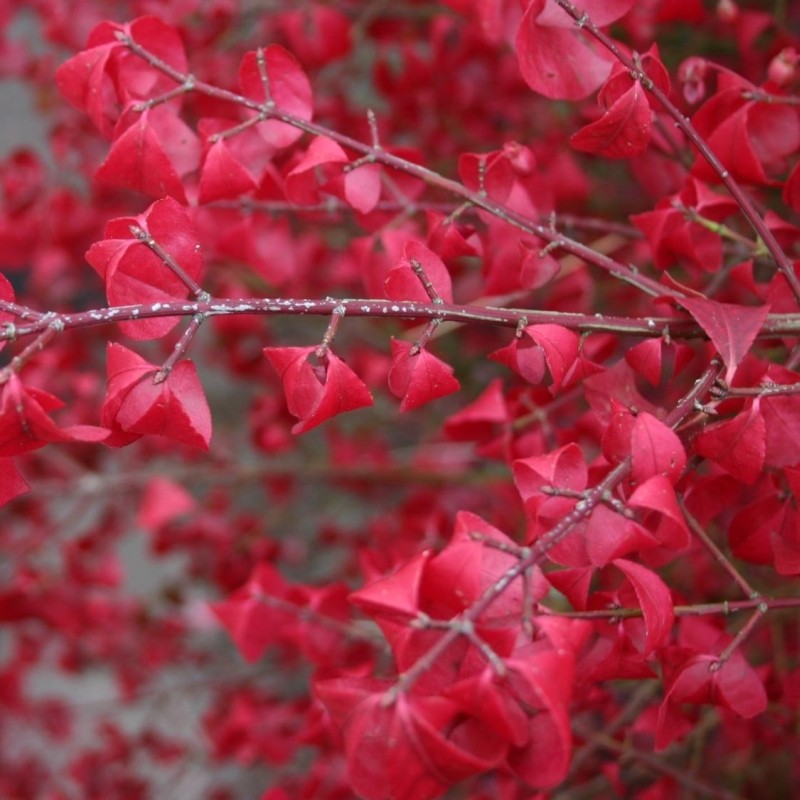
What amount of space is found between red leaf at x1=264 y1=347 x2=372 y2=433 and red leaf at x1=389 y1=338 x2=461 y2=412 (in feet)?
0.07

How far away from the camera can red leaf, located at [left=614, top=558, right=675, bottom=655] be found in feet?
1.20

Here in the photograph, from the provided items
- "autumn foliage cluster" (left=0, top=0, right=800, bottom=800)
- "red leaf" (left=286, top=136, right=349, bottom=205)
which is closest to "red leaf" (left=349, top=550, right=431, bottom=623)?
"autumn foliage cluster" (left=0, top=0, right=800, bottom=800)

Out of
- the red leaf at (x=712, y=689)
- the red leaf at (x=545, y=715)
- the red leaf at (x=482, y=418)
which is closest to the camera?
the red leaf at (x=545, y=715)

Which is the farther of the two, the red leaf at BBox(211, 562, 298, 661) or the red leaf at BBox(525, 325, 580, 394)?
the red leaf at BBox(211, 562, 298, 661)

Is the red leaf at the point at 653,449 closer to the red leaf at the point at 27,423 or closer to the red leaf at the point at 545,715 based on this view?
the red leaf at the point at 545,715

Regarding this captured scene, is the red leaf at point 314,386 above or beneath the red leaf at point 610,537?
above

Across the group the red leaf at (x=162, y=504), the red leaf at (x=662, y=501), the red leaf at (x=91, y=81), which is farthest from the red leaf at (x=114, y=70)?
the red leaf at (x=162, y=504)

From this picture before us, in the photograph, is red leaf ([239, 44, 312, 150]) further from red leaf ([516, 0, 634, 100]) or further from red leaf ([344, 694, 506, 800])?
red leaf ([344, 694, 506, 800])

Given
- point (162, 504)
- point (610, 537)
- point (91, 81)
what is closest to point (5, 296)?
point (91, 81)

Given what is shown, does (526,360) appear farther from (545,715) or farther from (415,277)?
(545,715)

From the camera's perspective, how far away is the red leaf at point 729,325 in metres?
0.39

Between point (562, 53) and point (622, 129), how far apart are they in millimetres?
66

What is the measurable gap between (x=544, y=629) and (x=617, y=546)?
0.16ft

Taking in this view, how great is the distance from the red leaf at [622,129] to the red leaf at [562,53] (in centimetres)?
4
